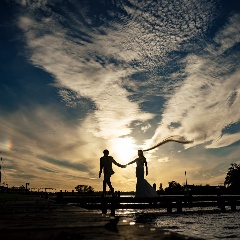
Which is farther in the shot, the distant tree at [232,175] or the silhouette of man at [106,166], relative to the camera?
the distant tree at [232,175]

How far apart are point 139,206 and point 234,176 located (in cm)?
8769

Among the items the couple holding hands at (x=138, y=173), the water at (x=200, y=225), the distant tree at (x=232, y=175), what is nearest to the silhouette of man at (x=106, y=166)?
the couple holding hands at (x=138, y=173)

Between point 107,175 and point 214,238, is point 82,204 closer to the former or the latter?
point 107,175

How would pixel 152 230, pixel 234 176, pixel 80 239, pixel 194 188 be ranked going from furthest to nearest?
pixel 234 176, pixel 194 188, pixel 152 230, pixel 80 239

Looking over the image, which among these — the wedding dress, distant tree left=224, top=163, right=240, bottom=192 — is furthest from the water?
distant tree left=224, top=163, right=240, bottom=192

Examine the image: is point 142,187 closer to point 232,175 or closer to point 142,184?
point 142,184

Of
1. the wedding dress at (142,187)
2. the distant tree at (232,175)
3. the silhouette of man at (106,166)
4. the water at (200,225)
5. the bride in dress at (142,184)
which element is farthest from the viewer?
the distant tree at (232,175)

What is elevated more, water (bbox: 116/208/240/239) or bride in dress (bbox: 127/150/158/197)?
bride in dress (bbox: 127/150/158/197)

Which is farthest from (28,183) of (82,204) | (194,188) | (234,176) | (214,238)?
(214,238)

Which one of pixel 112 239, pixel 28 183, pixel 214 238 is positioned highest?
pixel 28 183

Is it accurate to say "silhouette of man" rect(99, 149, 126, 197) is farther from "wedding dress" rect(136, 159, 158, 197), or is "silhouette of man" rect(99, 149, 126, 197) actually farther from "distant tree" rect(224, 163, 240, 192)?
"distant tree" rect(224, 163, 240, 192)

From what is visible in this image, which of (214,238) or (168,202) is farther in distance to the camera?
(168,202)

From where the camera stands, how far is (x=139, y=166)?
17.6 m

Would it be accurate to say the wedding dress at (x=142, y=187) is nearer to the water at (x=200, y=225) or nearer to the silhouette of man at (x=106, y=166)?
the water at (x=200, y=225)
